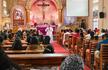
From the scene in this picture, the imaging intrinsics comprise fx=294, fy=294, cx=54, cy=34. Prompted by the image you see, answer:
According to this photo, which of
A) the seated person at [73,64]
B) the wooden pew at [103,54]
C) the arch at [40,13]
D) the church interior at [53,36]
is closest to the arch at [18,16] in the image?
the church interior at [53,36]

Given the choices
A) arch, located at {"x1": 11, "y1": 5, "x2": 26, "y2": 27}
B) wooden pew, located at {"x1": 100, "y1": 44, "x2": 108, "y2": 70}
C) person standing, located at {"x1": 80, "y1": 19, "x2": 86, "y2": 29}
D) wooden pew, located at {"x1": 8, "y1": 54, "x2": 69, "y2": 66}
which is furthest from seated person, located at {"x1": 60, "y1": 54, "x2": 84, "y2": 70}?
arch, located at {"x1": 11, "y1": 5, "x2": 26, "y2": 27}

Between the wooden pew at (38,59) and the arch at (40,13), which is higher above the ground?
the arch at (40,13)

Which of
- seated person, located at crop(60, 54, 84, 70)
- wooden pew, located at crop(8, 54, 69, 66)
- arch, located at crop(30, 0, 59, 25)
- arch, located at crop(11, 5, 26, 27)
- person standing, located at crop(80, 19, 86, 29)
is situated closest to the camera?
seated person, located at crop(60, 54, 84, 70)

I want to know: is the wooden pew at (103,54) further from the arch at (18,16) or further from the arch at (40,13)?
the arch at (40,13)

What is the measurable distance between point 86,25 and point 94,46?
14.7 meters

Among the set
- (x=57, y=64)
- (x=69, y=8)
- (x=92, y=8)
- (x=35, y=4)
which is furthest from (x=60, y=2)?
(x=57, y=64)

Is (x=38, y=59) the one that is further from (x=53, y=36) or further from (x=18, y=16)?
(x=18, y=16)

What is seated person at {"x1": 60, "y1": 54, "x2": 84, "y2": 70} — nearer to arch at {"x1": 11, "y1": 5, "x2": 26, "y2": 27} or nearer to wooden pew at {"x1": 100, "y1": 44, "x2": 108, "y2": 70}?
wooden pew at {"x1": 100, "y1": 44, "x2": 108, "y2": 70}

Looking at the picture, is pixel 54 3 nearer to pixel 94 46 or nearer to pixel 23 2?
pixel 23 2

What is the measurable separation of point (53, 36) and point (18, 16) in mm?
4164

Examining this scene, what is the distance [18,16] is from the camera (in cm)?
2705

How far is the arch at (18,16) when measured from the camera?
26991 millimetres

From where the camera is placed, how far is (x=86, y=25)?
932 inches

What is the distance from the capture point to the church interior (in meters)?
5.17
